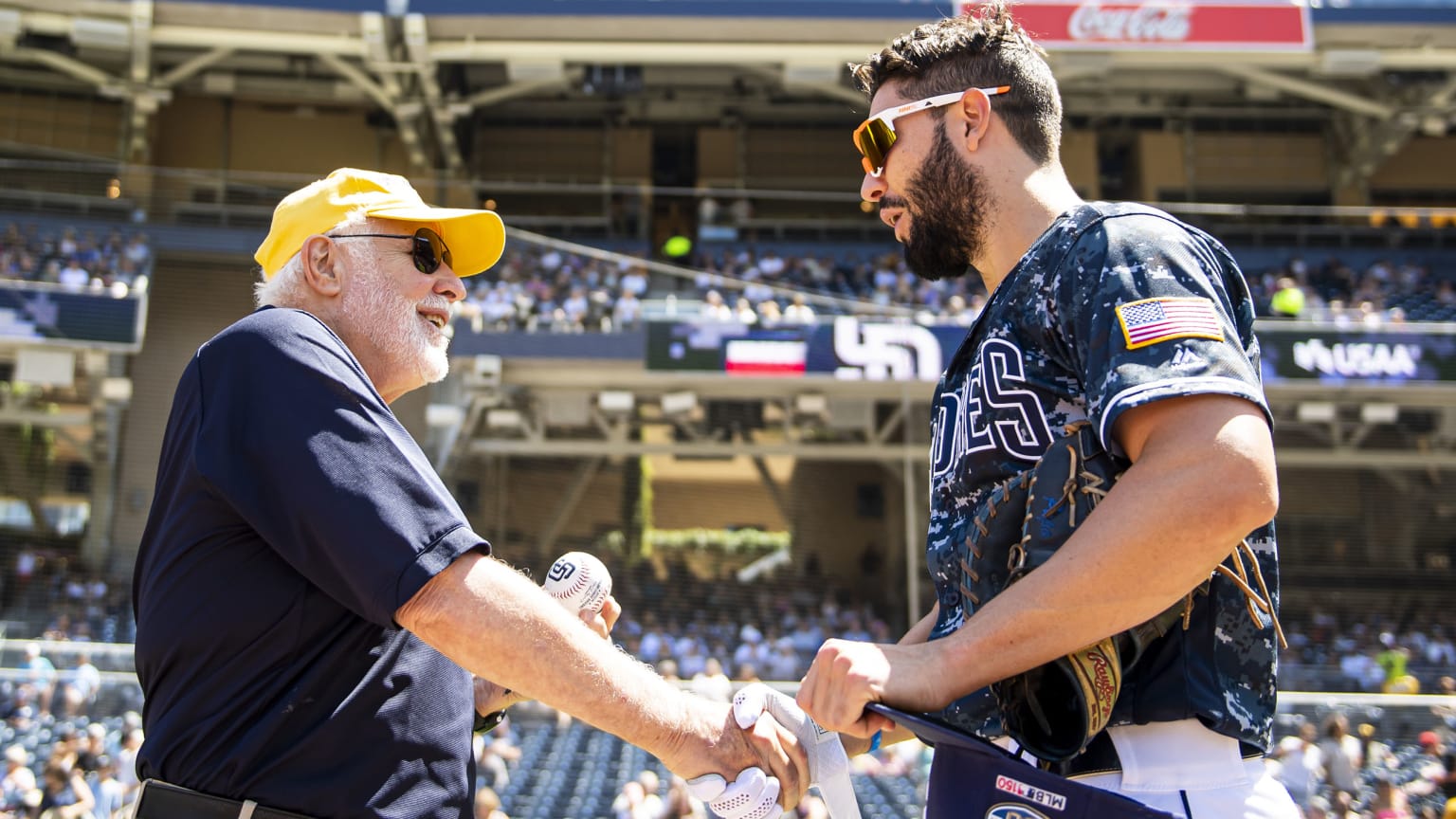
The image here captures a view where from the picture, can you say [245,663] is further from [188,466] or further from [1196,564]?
[1196,564]

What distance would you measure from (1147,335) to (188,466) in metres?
1.62

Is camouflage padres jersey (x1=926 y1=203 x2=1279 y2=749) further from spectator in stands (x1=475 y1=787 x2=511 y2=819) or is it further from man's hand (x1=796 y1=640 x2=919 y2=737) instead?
spectator in stands (x1=475 y1=787 x2=511 y2=819)

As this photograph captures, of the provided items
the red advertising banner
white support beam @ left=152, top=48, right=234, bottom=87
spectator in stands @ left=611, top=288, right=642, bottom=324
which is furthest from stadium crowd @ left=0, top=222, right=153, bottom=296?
the red advertising banner

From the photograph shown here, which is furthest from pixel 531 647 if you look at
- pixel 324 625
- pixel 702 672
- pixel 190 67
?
pixel 190 67

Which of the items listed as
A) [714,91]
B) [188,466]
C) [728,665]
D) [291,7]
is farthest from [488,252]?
[714,91]

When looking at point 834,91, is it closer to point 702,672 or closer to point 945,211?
point 702,672

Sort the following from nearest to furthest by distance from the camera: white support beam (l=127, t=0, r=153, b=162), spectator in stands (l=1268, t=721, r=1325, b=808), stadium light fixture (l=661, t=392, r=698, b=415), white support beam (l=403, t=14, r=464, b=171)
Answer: spectator in stands (l=1268, t=721, r=1325, b=808) < stadium light fixture (l=661, t=392, r=698, b=415) < white support beam (l=127, t=0, r=153, b=162) < white support beam (l=403, t=14, r=464, b=171)

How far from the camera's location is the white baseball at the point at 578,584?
2650 millimetres

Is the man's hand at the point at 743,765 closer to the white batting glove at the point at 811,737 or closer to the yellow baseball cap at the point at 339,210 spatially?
the white batting glove at the point at 811,737

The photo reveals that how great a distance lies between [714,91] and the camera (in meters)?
24.0

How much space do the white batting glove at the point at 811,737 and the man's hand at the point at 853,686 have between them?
0.30 m

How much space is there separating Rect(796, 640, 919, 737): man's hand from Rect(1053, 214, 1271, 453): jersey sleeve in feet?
1.58

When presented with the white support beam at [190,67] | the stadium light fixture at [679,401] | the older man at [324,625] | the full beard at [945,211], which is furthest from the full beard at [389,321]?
the white support beam at [190,67]

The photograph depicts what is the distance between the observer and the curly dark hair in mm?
2258
